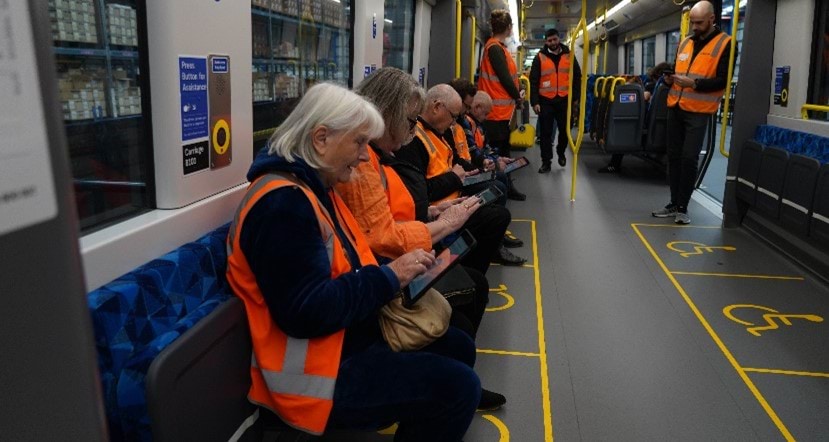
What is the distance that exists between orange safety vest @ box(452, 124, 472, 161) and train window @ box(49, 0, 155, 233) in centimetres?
301

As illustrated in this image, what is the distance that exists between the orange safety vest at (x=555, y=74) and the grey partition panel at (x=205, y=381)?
7.39m

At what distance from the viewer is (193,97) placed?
2.05 meters

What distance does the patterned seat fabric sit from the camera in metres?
1.40

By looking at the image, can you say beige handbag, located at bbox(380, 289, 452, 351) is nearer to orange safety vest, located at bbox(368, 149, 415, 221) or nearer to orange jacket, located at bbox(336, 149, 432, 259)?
orange jacket, located at bbox(336, 149, 432, 259)

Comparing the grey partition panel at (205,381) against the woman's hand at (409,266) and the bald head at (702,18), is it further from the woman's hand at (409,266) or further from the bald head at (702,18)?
the bald head at (702,18)

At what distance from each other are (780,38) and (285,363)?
546 centimetres

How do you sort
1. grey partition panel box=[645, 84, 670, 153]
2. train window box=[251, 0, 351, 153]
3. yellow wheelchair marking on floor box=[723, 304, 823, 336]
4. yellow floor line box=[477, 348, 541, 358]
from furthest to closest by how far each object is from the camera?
grey partition panel box=[645, 84, 670, 153]
yellow wheelchair marking on floor box=[723, 304, 823, 336]
yellow floor line box=[477, 348, 541, 358]
train window box=[251, 0, 351, 153]

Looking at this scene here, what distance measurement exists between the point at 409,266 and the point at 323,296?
1.21 ft

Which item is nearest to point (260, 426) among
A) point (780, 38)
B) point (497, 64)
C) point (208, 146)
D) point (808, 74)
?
point (208, 146)

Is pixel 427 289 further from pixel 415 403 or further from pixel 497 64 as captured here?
pixel 497 64

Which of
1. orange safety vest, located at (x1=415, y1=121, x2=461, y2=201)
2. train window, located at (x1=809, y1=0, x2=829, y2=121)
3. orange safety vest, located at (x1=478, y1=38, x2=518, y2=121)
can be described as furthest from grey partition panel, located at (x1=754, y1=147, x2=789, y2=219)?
orange safety vest, located at (x1=478, y1=38, x2=518, y2=121)

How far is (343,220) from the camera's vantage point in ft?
6.70

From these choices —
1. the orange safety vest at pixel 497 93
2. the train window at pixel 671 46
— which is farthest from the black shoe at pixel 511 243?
the train window at pixel 671 46

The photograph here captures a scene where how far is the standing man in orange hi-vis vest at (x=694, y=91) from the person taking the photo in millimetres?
5605
